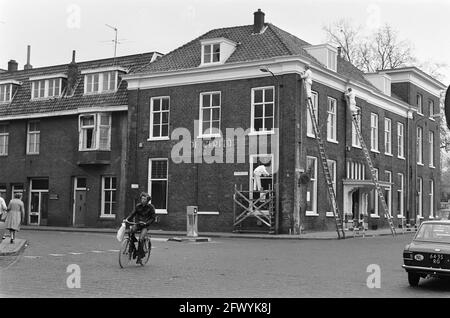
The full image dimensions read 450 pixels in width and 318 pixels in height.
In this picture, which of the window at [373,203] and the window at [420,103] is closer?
the window at [373,203]

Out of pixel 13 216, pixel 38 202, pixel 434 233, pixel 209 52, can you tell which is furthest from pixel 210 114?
pixel 434 233

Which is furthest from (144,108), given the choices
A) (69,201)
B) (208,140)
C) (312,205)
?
(312,205)

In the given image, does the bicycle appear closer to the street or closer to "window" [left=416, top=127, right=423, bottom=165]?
the street

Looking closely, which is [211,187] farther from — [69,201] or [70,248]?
[70,248]

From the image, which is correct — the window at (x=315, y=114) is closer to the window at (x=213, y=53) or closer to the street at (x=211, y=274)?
the window at (x=213, y=53)

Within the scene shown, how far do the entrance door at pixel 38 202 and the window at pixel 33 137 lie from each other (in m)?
1.98

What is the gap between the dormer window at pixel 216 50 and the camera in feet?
108

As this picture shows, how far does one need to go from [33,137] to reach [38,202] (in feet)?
14.3

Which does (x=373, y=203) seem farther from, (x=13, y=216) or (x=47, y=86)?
(x=13, y=216)

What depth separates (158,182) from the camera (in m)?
34.4

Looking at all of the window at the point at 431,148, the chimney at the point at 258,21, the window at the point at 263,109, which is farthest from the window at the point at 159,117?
the window at the point at 431,148

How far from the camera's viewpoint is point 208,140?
107 ft

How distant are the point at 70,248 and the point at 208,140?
13.9m

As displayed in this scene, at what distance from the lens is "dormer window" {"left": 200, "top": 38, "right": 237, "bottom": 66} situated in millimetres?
33000
